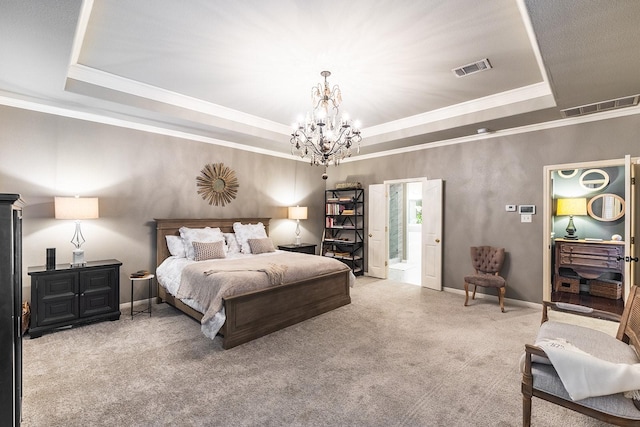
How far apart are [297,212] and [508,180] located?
149 inches

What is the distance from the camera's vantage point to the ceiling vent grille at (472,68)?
A: 312 centimetres

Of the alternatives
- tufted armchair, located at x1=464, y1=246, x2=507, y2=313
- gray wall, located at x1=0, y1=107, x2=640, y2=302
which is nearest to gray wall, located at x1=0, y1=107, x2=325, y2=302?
gray wall, located at x1=0, y1=107, x2=640, y2=302

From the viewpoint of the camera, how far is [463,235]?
5246mm

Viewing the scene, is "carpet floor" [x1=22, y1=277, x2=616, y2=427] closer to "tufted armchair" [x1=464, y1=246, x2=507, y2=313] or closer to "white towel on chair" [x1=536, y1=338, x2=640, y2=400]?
"tufted armchair" [x1=464, y1=246, x2=507, y2=313]

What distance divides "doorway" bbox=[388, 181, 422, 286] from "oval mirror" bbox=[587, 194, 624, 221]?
3655mm

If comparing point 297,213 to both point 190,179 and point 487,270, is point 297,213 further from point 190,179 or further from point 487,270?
point 487,270

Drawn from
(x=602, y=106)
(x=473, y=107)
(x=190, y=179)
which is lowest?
(x=190, y=179)

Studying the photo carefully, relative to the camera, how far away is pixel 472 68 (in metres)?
3.23

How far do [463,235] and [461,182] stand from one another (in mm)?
917

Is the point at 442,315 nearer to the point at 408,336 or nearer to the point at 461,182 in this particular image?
the point at 408,336

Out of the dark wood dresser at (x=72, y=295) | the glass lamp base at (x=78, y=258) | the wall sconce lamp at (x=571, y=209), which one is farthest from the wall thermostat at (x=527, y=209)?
the glass lamp base at (x=78, y=258)

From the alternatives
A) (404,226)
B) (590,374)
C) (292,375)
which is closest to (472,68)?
(590,374)

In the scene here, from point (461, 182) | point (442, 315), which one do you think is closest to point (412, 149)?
point (461, 182)

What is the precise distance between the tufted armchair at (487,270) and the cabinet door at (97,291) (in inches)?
191
